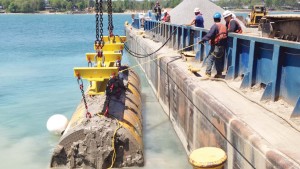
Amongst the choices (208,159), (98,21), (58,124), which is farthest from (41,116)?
(208,159)

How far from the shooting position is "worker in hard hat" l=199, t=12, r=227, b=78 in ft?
28.3

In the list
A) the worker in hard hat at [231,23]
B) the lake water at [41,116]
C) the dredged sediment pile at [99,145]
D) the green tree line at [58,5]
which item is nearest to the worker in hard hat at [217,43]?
the worker in hard hat at [231,23]

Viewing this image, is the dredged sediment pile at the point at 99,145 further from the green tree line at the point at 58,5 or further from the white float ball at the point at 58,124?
the green tree line at the point at 58,5

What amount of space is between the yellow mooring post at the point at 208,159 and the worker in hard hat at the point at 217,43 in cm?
403

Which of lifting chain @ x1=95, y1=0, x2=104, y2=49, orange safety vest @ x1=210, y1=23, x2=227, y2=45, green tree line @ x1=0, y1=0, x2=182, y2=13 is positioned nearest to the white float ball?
lifting chain @ x1=95, y1=0, x2=104, y2=49

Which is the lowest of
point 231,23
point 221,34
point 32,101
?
point 32,101

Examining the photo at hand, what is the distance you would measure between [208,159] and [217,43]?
4.55m

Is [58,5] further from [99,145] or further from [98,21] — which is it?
[99,145]

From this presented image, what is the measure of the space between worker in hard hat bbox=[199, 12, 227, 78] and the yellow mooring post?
4025 mm

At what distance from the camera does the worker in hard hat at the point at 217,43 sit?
8.63m

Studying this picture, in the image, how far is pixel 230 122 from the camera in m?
5.55

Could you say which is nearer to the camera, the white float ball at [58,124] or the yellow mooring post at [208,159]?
the yellow mooring post at [208,159]

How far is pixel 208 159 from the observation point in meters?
4.83

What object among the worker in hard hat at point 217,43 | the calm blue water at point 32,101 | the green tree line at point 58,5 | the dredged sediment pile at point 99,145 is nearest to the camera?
the dredged sediment pile at point 99,145
